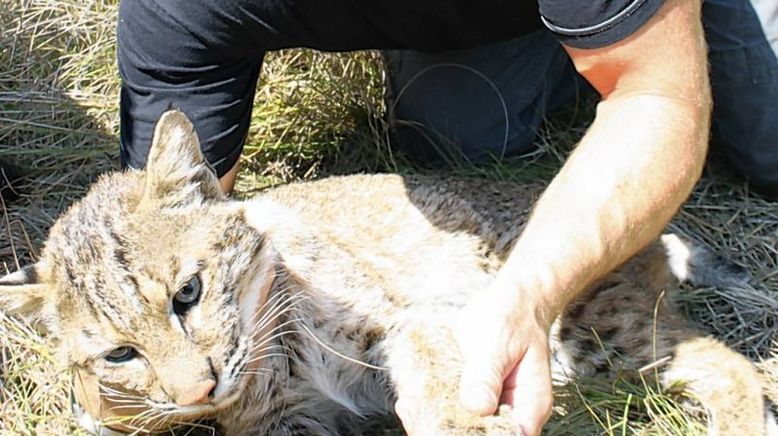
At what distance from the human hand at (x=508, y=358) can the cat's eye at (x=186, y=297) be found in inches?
30.3

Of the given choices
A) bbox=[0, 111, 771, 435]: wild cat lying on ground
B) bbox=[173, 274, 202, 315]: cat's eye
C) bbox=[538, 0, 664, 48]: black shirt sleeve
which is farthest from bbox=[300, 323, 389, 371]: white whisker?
bbox=[538, 0, 664, 48]: black shirt sleeve

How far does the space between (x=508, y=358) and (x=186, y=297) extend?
0.94 meters

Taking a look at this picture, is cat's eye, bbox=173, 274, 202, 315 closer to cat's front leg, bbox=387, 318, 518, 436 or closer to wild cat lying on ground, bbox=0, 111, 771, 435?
wild cat lying on ground, bbox=0, 111, 771, 435

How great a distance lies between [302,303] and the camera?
3.20 m

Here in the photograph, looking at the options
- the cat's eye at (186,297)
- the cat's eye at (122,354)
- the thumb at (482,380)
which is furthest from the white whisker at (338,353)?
the thumb at (482,380)

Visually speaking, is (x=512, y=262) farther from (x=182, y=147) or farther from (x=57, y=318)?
(x=57, y=318)

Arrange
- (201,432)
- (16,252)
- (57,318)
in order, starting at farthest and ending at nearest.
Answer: (16,252) → (201,432) → (57,318)

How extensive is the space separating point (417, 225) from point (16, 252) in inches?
69.4

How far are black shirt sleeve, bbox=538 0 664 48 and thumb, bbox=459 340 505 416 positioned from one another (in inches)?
36.6

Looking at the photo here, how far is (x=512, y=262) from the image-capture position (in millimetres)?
2604

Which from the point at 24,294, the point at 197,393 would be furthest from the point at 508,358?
the point at 24,294

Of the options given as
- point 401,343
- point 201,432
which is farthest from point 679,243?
point 201,432

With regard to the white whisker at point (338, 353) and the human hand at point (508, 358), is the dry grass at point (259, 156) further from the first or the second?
the human hand at point (508, 358)

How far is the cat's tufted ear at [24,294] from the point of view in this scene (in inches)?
112
